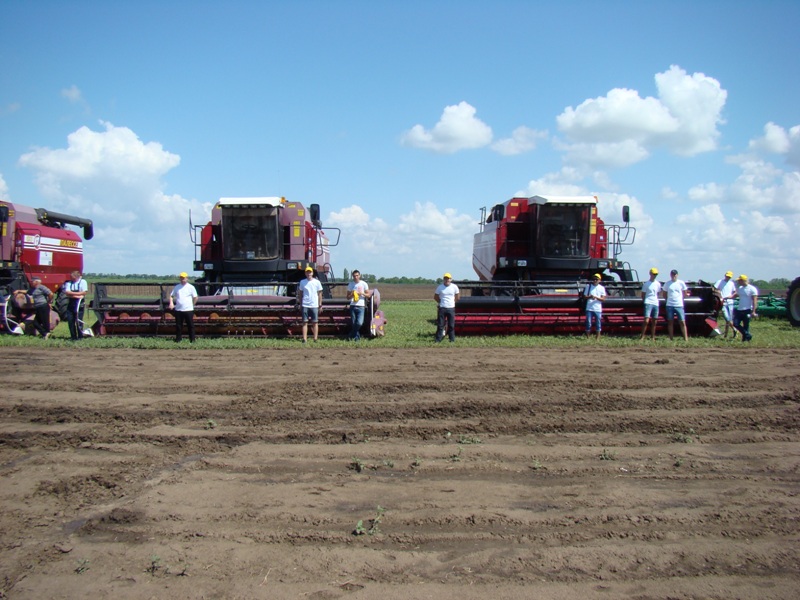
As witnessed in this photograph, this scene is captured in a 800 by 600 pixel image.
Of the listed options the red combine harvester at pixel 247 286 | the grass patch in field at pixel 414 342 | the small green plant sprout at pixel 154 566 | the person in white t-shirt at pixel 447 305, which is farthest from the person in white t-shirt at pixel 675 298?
the small green plant sprout at pixel 154 566

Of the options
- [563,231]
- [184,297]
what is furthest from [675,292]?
[184,297]

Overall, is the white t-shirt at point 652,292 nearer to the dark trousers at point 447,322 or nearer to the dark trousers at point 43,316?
the dark trousers at point 447,322

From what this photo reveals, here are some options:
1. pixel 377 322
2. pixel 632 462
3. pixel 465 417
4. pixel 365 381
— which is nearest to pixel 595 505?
pixel 632 462

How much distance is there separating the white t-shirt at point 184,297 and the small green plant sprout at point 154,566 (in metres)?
10.8

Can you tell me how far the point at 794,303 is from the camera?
20.4 metres

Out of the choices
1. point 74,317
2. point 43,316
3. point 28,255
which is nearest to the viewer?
point 74,317

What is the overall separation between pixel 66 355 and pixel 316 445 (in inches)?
341

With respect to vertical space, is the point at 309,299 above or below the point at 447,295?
below

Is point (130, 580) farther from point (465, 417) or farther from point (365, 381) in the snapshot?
point (365, 381)

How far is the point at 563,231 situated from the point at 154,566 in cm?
1498

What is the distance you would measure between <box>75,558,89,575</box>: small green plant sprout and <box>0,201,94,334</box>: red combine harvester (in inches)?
591

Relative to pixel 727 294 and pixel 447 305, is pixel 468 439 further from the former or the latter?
pixel 727 294

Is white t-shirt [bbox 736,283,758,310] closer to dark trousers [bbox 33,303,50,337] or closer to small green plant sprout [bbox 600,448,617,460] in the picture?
small green plant sprout [bbox 600,448,617,460]

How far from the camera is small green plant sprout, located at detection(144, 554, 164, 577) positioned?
3.69 metres
